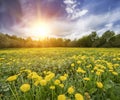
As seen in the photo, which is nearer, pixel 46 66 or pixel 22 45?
pixel 46 66

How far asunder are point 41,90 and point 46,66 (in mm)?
2377

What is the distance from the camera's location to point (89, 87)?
129 inches

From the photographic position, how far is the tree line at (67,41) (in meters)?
37.6

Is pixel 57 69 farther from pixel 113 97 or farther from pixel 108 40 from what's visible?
pixel 108 40

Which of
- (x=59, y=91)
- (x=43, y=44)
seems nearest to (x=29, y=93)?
(x=59, y=91)

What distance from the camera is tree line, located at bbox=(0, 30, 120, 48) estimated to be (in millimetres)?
37600

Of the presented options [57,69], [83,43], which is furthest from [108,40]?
[57,69]

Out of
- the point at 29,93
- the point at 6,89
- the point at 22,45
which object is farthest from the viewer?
the point at 22,45

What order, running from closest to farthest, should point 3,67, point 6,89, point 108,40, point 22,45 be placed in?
point 6,89 < point 3,67 < point 22,45 < point 108,40

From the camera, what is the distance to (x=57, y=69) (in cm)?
514

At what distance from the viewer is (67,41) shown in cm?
5053

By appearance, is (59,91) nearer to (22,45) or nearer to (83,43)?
(22,45)

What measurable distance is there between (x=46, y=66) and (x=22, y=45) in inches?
1414

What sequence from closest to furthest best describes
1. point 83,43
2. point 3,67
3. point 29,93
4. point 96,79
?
point 29,93 → point 96,79 → point 3,67 → point 83,43
